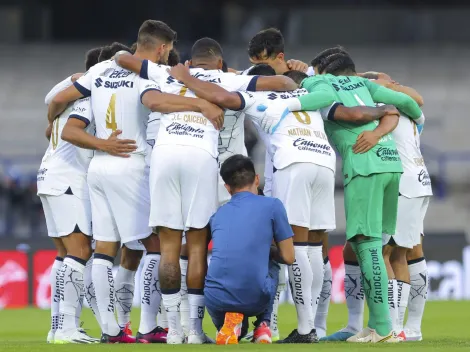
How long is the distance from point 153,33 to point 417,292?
3279mm

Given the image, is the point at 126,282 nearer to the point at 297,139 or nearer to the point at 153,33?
the point at 297,139

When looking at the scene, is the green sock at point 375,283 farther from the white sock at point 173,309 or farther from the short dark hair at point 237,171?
the white sock at point 173,309

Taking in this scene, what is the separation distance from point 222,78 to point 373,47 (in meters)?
19.1

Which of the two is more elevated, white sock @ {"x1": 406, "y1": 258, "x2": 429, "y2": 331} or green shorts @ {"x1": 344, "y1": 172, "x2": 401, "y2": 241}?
green shorts @ {"x1": 344, "y1": 172, "x2": 401, "y2": 241}

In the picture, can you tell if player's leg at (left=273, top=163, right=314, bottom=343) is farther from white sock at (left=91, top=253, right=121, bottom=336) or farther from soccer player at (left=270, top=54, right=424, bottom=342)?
white sock at (left=91, top=253, right=121, bottom=336)

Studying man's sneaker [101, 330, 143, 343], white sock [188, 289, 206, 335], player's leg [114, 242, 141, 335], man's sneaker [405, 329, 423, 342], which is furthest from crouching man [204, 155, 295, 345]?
man's sneaker [405, 329, 423, 342]

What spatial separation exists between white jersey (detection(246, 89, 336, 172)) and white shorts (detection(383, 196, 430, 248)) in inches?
37.2

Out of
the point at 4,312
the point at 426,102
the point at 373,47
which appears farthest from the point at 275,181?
the point at 373,47

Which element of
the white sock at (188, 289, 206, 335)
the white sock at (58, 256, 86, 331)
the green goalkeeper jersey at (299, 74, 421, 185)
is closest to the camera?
the white sock at (188, 289, 206, 335)

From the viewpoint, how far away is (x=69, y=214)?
969cm

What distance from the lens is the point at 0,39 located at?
2802 cm

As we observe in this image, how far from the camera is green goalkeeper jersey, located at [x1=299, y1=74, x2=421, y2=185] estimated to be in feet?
30.1

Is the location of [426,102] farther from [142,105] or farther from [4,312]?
[142,105]

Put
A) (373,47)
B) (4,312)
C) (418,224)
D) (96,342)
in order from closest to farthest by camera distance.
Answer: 1. (96,342)
2. (418,224)
3. (4,312)
4. (373,47)
